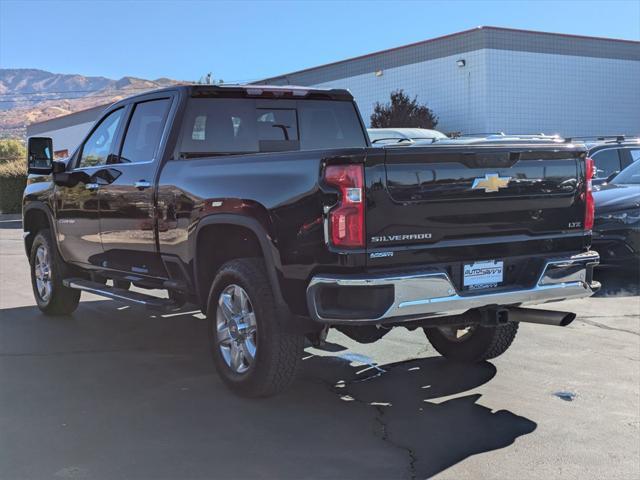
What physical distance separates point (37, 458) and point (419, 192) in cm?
257

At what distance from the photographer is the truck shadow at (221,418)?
371cm

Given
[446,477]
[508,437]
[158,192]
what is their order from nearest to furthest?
[446,477] → [508,437] → [158,192]

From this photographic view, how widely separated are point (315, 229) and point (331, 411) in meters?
1.29

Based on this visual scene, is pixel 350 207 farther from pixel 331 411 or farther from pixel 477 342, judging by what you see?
pixel 477 342

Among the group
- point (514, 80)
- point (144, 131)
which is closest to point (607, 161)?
point (144, 131)

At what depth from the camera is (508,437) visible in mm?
4098

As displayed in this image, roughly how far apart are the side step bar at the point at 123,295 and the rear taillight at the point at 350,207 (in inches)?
82.4

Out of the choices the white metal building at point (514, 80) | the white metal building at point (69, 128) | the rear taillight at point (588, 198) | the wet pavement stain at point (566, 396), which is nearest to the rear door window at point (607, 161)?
the rear taillight at point (588, 198)

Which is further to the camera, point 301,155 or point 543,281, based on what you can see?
point 543,281

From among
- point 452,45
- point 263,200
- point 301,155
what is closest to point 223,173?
point 263,200

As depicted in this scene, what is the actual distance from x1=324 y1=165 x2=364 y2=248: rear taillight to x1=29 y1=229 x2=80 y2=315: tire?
4.39 m

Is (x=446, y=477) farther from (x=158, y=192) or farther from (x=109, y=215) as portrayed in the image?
(x=109, y=215)

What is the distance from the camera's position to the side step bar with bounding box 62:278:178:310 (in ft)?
17.9

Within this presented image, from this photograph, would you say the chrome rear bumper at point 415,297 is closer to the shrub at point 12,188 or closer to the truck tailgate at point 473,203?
the truck tailgate at point 473,203
